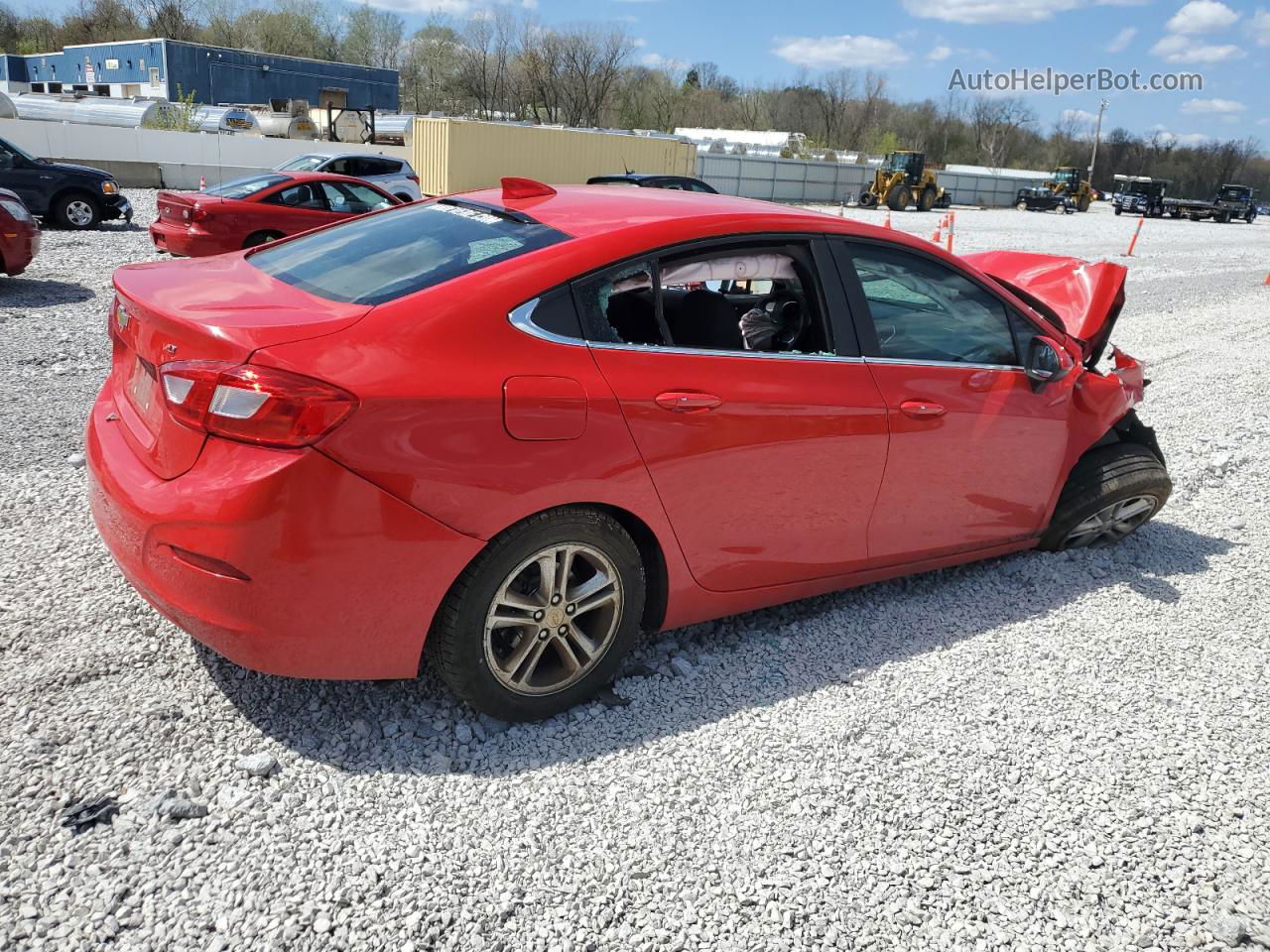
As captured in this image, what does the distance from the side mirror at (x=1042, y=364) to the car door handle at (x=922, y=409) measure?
588 millimetres

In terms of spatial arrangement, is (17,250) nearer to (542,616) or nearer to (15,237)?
(15,237)

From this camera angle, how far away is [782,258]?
3.37m

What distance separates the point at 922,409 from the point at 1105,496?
1.41 meters

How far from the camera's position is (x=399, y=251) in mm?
3078

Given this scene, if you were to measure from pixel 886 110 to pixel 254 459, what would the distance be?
102556 millimetres

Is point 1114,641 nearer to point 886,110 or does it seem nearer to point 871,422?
point 871,422

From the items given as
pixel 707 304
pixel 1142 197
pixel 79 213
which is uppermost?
pixel 1142 197

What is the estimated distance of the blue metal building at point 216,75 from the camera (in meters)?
63.8

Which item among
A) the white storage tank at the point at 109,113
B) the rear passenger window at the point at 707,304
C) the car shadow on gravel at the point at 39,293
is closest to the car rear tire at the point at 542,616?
the rear passenger window at the point at 707,304

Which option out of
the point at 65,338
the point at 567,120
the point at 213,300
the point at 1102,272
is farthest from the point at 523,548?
the point at 567,120

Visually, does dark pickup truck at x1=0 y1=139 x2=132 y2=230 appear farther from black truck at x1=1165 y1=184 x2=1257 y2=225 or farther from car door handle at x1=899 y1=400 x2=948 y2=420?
black truck at x1=1165 y1=184 x2=1257 y2=225

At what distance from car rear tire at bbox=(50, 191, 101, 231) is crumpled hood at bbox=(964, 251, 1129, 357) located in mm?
14866

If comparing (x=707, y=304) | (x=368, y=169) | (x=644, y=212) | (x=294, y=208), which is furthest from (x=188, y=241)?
(x=707, y=304)

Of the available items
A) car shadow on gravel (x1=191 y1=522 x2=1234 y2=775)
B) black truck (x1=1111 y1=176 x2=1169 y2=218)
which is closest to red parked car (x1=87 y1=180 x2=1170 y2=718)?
car shadow on gravel (x1=191 y1=522 x2=1234 y2=775)
